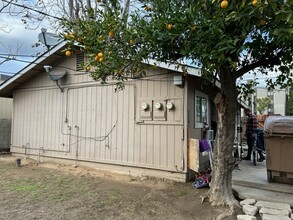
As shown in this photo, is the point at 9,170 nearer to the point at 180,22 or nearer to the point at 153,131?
the point at 153,131

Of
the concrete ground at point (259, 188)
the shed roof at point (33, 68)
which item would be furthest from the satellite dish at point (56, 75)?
the concrete ground at point (259, 188)

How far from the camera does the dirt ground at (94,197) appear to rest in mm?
4508

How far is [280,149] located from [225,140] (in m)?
1.54

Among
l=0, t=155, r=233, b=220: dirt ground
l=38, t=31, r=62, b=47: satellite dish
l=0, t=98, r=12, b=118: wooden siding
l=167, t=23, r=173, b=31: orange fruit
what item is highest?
l=38, t=31, r=62, b=47: satellite dish

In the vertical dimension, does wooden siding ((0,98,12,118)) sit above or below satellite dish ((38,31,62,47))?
below

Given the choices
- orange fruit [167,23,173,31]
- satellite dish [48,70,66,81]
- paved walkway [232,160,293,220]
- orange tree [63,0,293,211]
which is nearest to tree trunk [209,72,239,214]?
orange tree [63,0,293,211]

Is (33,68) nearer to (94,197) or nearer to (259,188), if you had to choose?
(94,197)

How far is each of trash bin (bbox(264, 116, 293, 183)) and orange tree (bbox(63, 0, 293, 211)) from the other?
901 mm

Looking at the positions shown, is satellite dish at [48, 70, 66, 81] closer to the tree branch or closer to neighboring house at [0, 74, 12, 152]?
neighboring house at [0, 74, 12, 152]

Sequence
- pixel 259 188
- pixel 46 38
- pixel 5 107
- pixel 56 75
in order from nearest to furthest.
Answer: pixel 259 188
pixel 46 38
pixel 56 75
pixel 5 107

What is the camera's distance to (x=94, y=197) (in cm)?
539

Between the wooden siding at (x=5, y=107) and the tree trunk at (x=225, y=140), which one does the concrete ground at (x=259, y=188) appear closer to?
the tree trunk at (x=225, y=140)

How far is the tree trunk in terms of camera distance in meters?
4.87

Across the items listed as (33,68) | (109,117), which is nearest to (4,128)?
(33,68)
